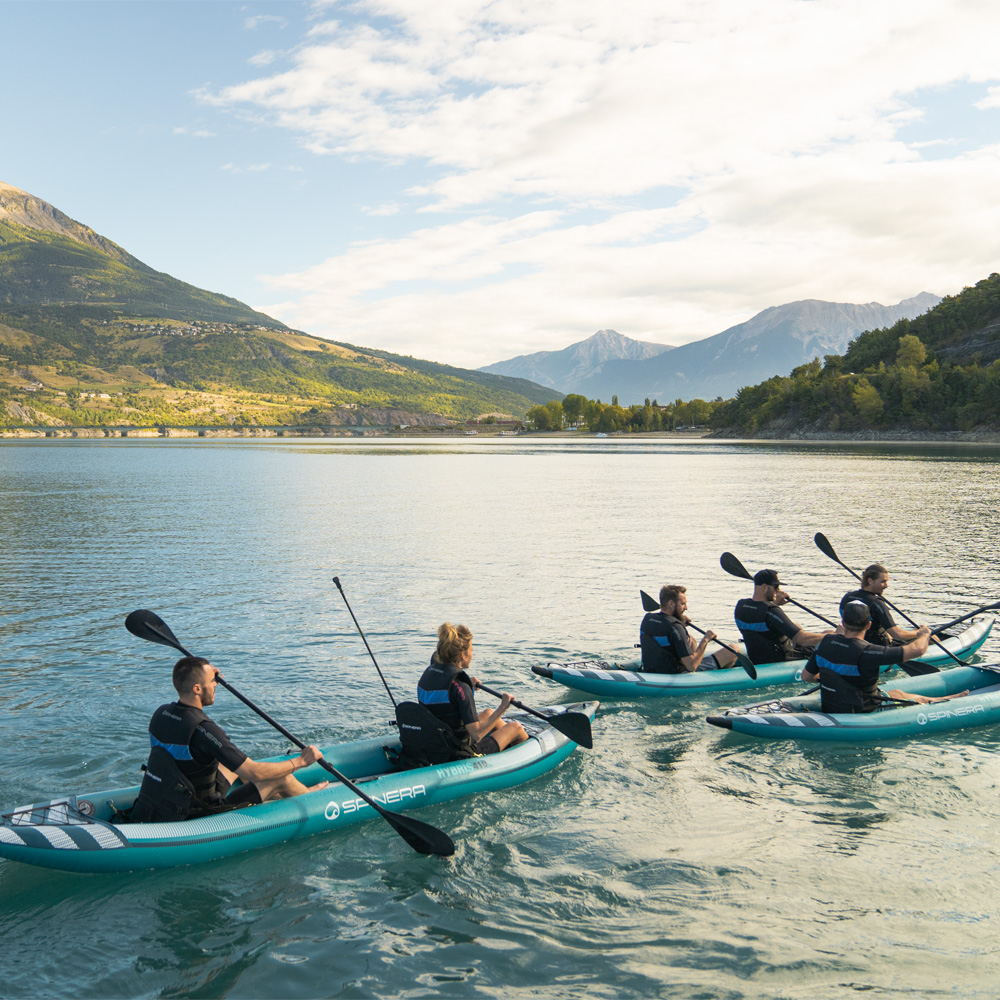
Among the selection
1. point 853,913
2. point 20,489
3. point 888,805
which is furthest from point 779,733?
point 20,489

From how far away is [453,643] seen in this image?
8.49m

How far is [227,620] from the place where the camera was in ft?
58.2

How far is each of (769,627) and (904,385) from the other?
150796 mm

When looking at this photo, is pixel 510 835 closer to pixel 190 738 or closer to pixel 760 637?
pixel 190 738

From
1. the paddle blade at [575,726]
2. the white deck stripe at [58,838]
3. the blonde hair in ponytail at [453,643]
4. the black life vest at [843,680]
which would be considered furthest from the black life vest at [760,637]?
the white deck stripe at [58,838]

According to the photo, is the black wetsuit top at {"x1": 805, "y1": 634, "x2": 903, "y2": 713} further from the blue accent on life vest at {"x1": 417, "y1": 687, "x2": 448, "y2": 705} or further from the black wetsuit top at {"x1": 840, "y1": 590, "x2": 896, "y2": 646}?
the blue accent on life vest at {"x1": 417, "y1": 687, "x2": 448, "y2": 705}

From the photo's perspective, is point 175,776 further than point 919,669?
No

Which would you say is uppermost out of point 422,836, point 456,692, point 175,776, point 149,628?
point 149,628

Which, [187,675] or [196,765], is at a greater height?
[187,675]

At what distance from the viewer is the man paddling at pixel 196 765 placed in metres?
6.90

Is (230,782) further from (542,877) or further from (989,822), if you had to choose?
(989,822)

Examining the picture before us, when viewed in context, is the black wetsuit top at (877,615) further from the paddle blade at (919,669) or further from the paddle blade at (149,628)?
the paddle blade at (149,628)

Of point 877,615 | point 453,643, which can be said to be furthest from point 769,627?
point 453,643

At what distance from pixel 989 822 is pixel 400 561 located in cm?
1945
